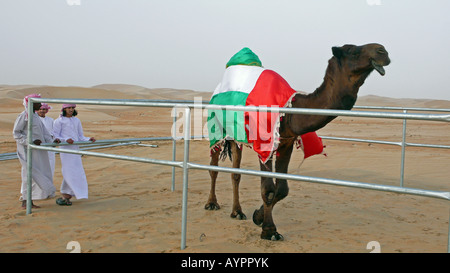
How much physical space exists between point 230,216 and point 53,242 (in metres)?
2.11

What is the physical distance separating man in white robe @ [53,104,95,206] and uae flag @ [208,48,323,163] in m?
1.86

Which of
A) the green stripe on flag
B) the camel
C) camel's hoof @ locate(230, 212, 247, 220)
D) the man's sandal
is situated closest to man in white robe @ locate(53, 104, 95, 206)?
the man's sandal

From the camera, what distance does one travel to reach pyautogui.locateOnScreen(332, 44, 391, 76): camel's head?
342 cm

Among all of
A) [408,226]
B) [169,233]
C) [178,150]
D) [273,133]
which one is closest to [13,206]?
[169,233]

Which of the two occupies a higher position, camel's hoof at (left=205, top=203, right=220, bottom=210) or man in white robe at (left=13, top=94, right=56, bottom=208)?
man in white robe at (left=13, top=94, right=56, bottom=208)

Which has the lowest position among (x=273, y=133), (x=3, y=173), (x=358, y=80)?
(x=3, y=173)

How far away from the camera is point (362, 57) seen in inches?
140

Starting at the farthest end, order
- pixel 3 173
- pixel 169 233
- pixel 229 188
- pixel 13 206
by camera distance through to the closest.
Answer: pixel 3 173
pixel 229 188
pixel 13 206
pixel 169 233

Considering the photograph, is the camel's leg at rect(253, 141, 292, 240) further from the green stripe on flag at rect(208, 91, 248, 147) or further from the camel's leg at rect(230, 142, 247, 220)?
the camel's leg at rect(230, 142, 247, 220)

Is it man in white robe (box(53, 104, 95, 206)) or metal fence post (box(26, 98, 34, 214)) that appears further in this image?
man in white robe (box(53, 104, 95, 206))

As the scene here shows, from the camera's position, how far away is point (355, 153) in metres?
11.2

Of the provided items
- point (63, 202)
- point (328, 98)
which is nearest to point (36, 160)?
point (63, 202)

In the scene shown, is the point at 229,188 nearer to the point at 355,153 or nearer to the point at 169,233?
the point at 169,233
